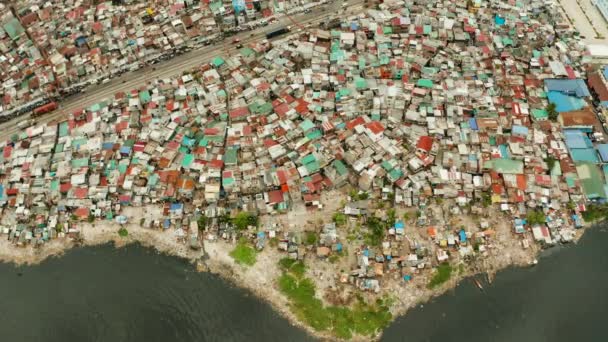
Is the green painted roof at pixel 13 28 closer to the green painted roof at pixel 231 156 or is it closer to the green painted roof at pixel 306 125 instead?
the green painted roof at pixel 231 156

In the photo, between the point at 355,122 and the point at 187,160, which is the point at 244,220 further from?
the point at 355,122

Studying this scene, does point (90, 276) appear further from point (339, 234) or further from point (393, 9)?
point (393, 9)

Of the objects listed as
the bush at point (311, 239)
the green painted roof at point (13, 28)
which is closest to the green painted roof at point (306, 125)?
the bush at point (311, 239)

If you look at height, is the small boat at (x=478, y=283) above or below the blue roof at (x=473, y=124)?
below

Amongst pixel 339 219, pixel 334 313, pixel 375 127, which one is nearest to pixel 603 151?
pixel 375 127

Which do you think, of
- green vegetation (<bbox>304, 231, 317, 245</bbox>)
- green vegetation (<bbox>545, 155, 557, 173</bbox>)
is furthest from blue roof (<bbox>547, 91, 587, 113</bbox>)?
green vegetation (<bbox>304, 231, 317, 245</bbox>)
